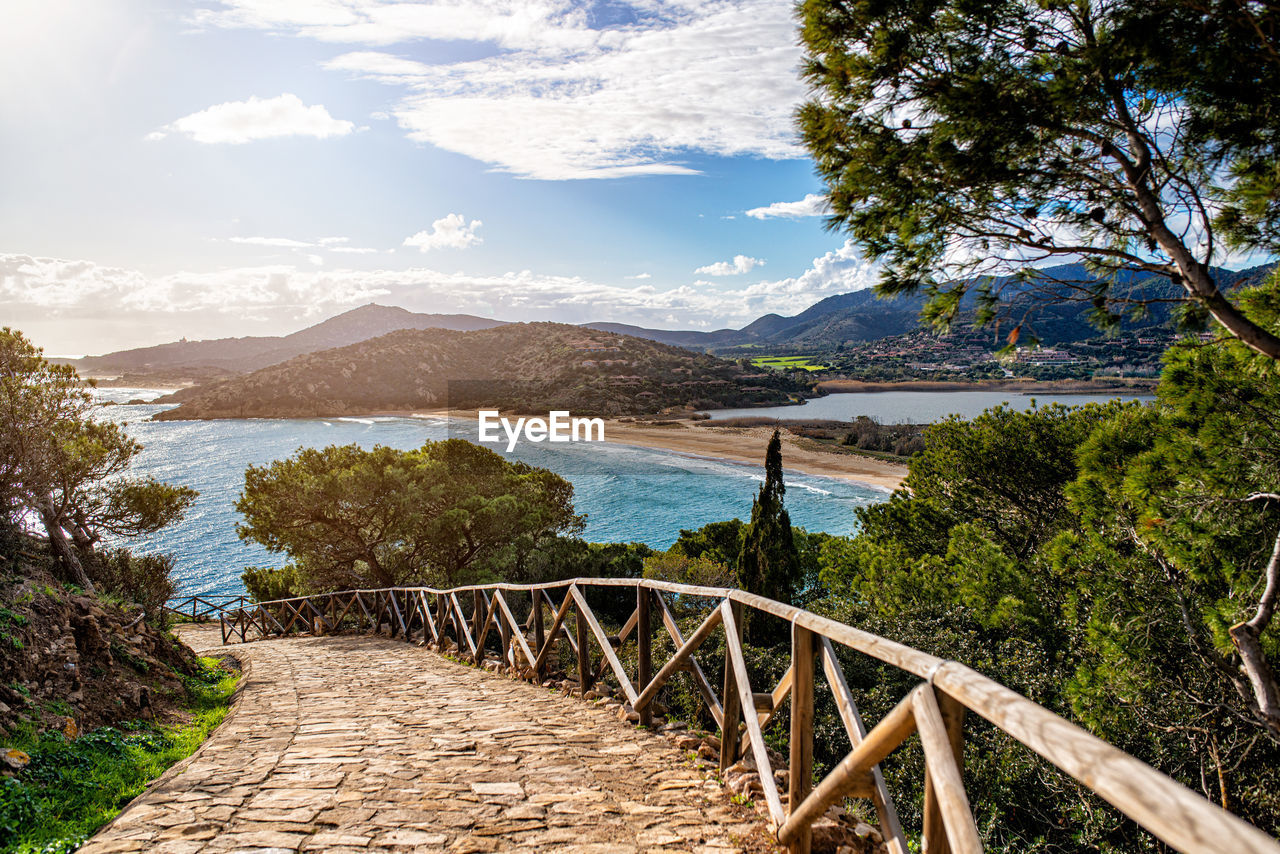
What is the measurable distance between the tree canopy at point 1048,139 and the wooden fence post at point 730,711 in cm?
294

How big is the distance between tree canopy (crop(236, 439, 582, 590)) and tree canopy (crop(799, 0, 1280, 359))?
1382cm

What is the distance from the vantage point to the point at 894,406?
7112cm

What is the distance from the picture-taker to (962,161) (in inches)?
169

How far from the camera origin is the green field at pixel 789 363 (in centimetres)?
10010

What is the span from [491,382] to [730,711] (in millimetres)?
84143

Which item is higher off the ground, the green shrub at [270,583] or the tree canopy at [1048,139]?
the tree canopy at [1048,139]

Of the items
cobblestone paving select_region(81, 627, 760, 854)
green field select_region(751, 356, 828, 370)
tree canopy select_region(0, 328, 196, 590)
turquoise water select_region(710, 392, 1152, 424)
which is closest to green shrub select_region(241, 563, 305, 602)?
tree canopy select_region(0, 328, 196, 590)

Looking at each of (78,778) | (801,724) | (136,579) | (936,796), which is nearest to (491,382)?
(136,579)

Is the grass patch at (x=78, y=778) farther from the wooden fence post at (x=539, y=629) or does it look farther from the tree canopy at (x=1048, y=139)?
the tree canopy at (x=1048, y=139)

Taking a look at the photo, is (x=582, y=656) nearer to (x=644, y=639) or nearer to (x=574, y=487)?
(x=644, y=639)

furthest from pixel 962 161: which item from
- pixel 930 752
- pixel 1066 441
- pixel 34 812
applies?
pixel 1066 441

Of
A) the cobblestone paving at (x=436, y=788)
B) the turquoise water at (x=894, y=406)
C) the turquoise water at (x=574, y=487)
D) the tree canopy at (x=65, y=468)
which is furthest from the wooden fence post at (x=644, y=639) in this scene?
the turquoise water at (x=894, y=406)

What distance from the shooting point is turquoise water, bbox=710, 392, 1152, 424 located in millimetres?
59822

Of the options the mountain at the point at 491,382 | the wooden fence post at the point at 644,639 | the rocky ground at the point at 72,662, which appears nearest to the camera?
the wooden fence post at the point at 644,639
